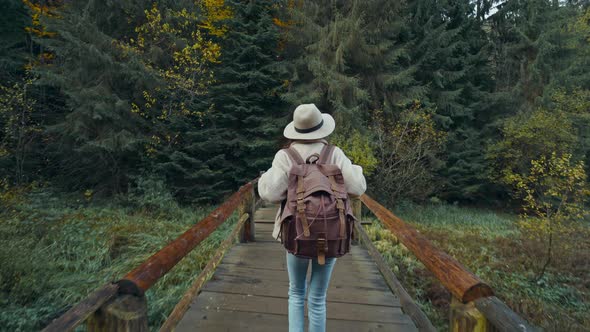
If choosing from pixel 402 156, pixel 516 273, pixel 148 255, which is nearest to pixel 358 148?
pixel 402 156

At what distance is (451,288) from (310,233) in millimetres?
741

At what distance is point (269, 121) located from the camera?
12945 mm

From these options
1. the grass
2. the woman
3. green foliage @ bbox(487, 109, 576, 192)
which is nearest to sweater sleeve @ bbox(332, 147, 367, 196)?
the woman

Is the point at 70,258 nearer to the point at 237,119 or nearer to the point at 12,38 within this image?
the point at 237,119

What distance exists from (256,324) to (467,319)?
7.06 ft

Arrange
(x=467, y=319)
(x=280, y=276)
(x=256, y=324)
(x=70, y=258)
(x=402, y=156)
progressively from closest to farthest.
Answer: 1. (x=467, y=319)
2. (x=256, y=324)
3. (x=280, y=276)
4. (x=70, y=258)
5. (x=402, y=156)

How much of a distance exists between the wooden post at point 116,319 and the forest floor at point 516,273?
14.3ft

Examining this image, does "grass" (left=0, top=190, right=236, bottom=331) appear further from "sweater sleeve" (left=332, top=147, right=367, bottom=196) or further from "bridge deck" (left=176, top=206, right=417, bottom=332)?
"sweater sleeve" (left=332, top=147, right=367, bottom=196)

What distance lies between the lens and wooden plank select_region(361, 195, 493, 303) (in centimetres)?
138

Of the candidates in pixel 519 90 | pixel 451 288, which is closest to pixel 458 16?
pixel 519 90

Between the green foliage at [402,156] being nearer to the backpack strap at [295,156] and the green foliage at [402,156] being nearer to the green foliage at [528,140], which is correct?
the green foliage at [528,140]

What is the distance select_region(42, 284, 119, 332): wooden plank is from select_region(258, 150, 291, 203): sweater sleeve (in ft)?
3.24

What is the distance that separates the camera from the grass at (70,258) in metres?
4.55

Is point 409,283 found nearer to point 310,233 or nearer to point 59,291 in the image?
point 310,233
